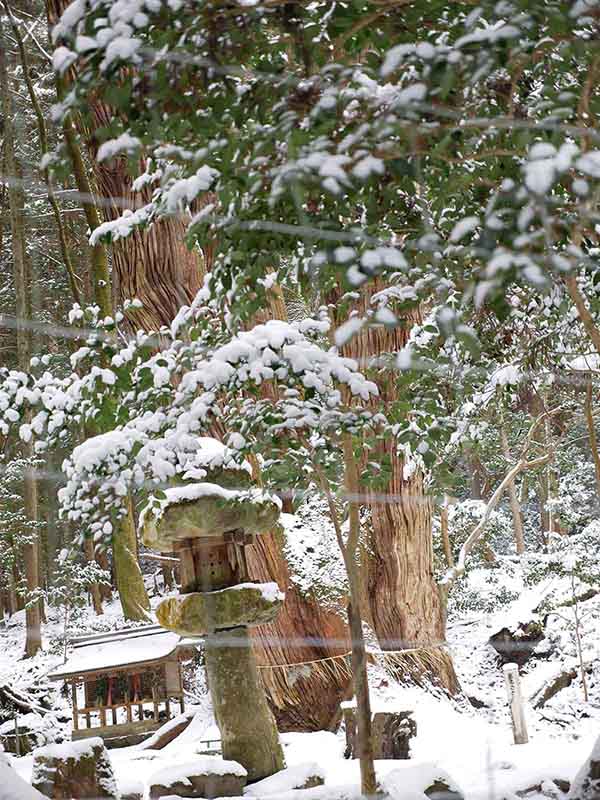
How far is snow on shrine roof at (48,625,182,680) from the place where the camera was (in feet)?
19.4

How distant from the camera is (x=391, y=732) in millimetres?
4082

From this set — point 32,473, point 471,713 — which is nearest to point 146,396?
point 471,713

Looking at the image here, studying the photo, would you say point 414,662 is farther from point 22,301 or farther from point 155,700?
point 22,301

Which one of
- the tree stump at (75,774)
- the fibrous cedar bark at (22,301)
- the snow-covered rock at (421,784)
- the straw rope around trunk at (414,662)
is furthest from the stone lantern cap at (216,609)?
the fibrous cedar bark at (22,301)

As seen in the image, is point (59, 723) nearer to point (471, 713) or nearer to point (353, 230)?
point (471, 713)

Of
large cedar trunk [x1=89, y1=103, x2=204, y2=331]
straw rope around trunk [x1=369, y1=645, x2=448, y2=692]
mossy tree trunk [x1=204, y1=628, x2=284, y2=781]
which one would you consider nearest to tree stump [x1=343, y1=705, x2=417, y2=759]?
mossy tree trunk [x1=204, y1=628, x2=284, y2=781]

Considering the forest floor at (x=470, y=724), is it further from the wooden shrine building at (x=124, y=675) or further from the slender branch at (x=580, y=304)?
the slender branch at (x=580, y=304)

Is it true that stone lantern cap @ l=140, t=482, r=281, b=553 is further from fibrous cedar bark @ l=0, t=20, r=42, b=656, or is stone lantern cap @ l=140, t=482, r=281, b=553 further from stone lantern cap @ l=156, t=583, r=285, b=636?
fibrous cedar bark @ l=0, t=20, r=42, b=656

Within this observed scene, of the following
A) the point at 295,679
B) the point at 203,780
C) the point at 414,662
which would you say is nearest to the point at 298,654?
the point at 295,679

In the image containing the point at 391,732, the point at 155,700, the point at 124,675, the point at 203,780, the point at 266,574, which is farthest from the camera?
the point at 124,675

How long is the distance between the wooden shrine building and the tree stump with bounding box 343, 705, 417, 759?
2.24 m

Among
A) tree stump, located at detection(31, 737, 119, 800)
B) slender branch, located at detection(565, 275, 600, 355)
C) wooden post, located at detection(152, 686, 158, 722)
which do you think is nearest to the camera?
slender branch, located at detection(565, 275, 600, 355)

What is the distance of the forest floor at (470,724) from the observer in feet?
10.8

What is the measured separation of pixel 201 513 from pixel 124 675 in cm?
367
